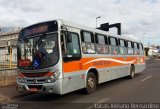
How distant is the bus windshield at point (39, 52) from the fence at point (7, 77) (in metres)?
4.21

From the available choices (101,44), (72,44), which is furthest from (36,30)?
(101,44)

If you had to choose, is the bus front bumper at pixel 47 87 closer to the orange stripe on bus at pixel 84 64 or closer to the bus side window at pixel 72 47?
the orange stripe on bus at pixel 84 64

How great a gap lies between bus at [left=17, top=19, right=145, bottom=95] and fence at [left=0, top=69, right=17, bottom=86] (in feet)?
12.9

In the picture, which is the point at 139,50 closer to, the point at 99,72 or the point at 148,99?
the point at 99,72

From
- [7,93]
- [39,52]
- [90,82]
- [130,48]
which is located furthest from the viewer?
[130,48]

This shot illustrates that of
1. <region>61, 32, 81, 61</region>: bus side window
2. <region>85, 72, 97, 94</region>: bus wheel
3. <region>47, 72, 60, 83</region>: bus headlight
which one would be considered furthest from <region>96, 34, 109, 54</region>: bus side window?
<region>47, 72, 60, 83</region>: bus headlight

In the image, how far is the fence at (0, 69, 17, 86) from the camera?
13.6 meters

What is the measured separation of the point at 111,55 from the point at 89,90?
3.31 metres

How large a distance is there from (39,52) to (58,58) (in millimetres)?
798

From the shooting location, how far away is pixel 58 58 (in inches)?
353

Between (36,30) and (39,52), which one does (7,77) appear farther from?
(39,52)

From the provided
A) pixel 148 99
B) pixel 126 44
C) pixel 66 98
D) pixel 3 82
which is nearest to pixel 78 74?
pixel 66 98

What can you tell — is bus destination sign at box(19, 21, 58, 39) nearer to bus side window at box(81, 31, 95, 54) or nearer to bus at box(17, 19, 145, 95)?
bus at box(17, 19, 145, 95)

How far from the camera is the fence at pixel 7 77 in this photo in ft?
44.7
